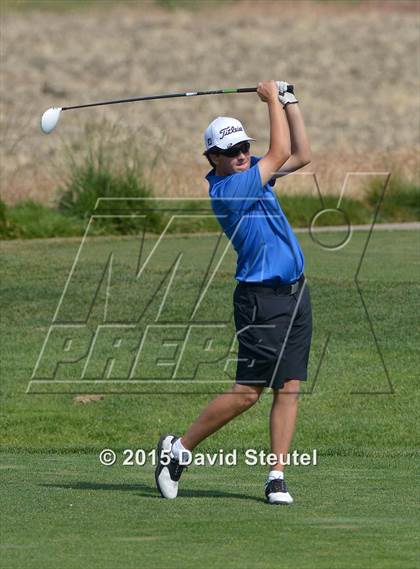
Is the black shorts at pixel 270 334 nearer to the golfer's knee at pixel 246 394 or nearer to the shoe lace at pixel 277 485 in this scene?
the golfer's knee at pixel 246 394

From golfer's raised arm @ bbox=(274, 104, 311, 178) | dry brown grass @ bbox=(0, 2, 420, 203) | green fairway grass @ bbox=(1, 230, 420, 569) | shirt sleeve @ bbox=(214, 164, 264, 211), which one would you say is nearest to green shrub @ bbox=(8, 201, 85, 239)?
green fairway grass @ bbox=(1, 230, 420, 569)

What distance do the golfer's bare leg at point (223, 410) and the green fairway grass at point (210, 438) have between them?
320 millimetres

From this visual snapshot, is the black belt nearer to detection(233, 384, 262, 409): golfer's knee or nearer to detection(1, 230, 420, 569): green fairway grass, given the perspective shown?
detection(233, 384, 262, 409): golfer's knee

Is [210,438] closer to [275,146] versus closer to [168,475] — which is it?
[168,475]

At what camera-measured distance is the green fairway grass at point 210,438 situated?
6754mm

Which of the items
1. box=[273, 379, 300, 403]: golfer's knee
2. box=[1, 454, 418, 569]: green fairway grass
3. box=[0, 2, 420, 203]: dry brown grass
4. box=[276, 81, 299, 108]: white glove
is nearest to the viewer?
box=[1, 454, 418, 569]: green fairway grass

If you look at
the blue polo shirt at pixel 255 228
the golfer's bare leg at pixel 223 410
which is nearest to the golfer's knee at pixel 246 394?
the golfer's bare leg at pixel 223 410

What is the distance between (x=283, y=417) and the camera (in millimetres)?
8000

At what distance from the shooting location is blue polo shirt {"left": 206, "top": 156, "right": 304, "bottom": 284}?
7766 mm

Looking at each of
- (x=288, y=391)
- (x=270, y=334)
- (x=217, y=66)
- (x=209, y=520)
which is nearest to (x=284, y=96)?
(x=270, y=334)

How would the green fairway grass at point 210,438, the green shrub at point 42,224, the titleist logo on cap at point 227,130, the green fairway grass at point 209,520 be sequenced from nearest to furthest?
the green fairway grass at point 209,520 → the green fairway grass at point 210,438 → the titleist logo on cap at point 227,130 → the green shrub at point 42,224

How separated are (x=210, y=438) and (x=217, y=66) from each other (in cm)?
4015

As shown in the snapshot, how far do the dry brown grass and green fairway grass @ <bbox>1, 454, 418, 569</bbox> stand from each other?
78.7 feet

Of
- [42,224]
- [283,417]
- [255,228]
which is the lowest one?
[283,417]
